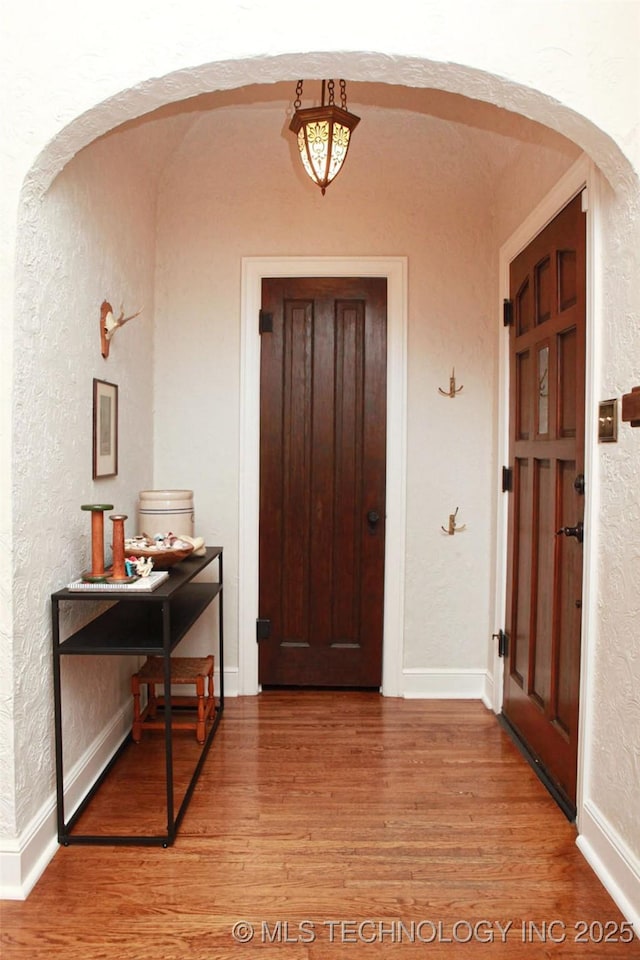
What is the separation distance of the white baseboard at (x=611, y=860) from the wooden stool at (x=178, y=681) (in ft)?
4.97

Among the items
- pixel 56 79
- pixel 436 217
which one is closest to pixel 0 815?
pixel 56 79

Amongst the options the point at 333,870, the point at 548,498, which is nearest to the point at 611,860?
the point at 333,870

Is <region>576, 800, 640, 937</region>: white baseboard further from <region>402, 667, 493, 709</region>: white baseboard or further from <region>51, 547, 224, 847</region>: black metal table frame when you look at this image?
<region>51, 547, 224, 847</region>: black metal table frame

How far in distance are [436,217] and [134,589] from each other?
7.88 feet

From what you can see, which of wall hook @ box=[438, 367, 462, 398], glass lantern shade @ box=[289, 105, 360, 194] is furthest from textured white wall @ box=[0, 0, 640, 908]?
wall hook @ box=[438, 367, 462, 398]

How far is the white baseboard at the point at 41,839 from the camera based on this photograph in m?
1.82

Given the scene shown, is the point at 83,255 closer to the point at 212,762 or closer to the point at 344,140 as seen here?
the point at 344,140

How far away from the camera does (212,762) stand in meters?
2.58

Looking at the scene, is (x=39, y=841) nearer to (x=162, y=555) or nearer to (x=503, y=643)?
(x=162, y=555)

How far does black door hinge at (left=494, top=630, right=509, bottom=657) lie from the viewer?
302cm

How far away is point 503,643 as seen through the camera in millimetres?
3043

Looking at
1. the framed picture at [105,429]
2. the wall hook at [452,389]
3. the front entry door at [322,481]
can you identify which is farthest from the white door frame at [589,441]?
the framed picture at [105,429]

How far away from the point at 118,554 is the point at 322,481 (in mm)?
1363

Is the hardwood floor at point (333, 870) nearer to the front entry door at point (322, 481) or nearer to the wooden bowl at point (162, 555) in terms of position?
the front entry door at point (322, 481)
